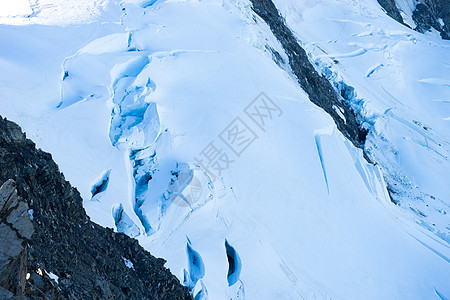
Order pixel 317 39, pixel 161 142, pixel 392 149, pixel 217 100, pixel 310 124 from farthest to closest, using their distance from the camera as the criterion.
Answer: pixel 317 39 < pixel 392 149 < pixel 310 124 < pixel 217 100 < pixel 161 142

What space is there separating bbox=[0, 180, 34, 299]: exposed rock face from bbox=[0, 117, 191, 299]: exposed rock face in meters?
0.38

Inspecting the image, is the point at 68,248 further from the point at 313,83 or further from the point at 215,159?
the point at 313,83

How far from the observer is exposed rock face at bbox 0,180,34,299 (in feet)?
9.30

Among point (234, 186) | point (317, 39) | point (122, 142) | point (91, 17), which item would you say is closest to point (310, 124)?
point (234, 186)

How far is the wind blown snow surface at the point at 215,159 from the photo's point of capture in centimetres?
693

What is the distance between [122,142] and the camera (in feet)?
24.5

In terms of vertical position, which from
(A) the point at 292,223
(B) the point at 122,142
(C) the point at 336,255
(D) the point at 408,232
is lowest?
(D) the point at 408,232

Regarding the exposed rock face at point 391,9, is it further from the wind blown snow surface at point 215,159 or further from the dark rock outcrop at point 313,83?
the wind blown snow surface at point 215,159

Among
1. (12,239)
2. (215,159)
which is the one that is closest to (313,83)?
(215,159)

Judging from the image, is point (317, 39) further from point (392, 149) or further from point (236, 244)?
point (236, 244)

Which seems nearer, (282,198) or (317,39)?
(282,198)

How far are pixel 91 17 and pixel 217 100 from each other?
11.3ft

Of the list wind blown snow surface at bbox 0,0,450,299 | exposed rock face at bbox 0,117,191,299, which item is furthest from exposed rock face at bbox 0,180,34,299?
wind blown snow surface at bbox 0,0,450,299

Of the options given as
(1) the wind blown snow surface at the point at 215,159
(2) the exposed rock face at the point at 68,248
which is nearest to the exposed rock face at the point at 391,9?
(1) the wind blown snow surface at the point at 215,159
